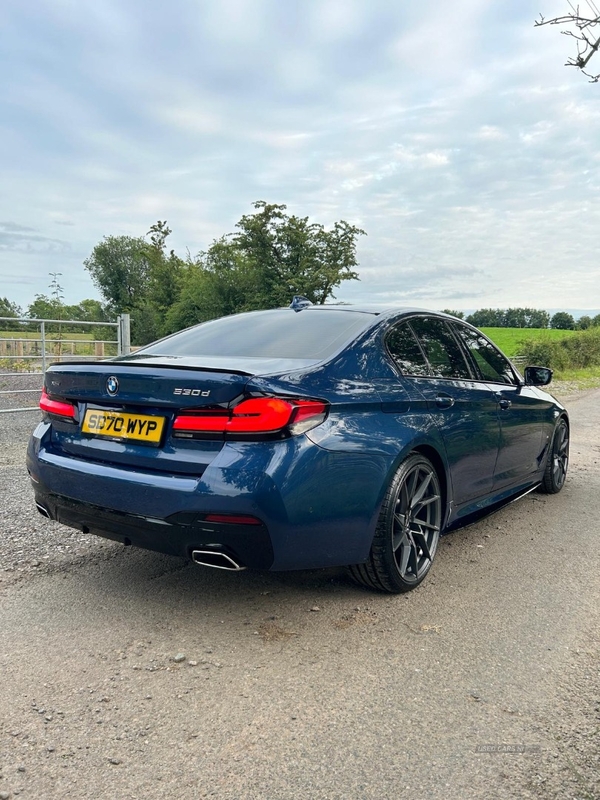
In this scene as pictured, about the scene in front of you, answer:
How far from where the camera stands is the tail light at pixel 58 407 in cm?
309

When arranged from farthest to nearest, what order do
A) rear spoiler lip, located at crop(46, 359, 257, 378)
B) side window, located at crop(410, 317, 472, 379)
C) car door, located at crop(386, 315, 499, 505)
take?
side window, located at crop(410, 317, 472, 379)
car door, located at crop(386, 315, 499, 505)
rear spoiler lip, located at crop(46, 359, 257, 378)

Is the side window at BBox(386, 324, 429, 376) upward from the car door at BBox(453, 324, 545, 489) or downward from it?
upward

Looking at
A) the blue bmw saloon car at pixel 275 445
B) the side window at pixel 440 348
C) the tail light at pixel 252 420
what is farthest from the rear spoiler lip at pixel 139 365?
the side window at pixel 440 348

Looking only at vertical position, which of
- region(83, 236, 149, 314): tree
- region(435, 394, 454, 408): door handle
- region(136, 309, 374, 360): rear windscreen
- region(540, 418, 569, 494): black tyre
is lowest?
region(540, 418, 569, 494): black tyre

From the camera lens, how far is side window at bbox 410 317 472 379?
3752mm

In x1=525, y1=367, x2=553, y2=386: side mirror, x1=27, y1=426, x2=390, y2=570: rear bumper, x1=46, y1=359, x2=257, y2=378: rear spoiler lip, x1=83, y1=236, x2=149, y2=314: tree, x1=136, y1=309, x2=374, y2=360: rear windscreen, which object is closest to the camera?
x1=27, y1=426, x2=390, y2=570: rear bumper

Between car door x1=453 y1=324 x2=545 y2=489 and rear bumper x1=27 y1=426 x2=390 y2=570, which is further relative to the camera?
car door x1=453 y1=324 x2=545 y2=489

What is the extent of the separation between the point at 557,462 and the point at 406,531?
3001 mm

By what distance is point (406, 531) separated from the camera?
3.21 meters

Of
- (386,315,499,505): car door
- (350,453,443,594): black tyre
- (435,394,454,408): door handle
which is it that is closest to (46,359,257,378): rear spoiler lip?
(350,453,443,594): black tyre

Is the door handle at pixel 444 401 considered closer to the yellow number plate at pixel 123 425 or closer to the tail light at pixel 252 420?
the tail light at pixel 252 420

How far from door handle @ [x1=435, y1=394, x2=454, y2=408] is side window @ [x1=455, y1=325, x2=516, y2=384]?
82 centimetres

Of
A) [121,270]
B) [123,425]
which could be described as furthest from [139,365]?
[121,270]

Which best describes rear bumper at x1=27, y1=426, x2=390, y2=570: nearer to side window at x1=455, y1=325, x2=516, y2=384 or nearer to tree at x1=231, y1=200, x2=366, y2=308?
side window at x1=455, y1=325, x2=516, y2=384
